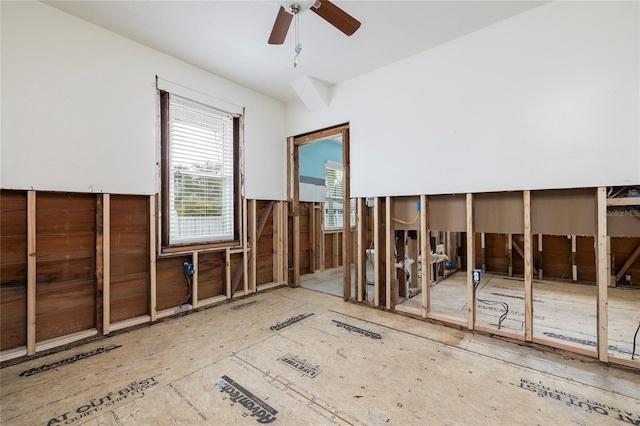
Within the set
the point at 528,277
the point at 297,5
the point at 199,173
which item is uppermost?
the point at 297,5

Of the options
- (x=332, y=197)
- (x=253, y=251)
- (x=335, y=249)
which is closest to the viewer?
(x=253, y=251)

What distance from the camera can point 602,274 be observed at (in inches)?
85.0

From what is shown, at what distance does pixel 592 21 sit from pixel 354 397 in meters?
3.48

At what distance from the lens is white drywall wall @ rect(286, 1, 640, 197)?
2.12 meters

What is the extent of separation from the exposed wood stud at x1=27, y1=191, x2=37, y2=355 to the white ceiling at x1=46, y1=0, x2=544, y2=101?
5.96 feet

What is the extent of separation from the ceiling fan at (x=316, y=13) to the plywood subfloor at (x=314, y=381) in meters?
2.68

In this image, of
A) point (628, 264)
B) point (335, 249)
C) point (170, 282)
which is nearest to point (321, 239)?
point (335, 249)

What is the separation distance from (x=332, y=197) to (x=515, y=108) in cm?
407

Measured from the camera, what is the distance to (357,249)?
3.69m

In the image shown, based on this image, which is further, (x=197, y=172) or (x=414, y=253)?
(x=414, y=253)

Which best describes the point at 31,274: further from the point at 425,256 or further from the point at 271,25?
the point at 425,256

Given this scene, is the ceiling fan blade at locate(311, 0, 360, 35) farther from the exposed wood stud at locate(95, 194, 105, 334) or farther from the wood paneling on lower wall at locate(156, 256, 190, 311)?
the wood paneling on lower wall at locate(156, 256, 190, 311)

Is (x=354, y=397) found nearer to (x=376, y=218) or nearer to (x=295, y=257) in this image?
(x=376, y=218)

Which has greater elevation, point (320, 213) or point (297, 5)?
point (297, 5)
